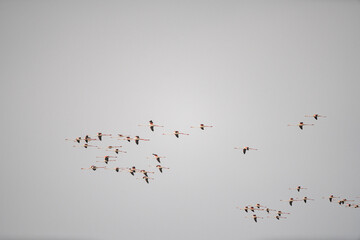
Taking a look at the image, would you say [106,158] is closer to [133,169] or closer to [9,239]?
[133,169]

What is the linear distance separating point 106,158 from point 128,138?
573 cm

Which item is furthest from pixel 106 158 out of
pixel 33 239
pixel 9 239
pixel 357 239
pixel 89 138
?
pixel 9 239

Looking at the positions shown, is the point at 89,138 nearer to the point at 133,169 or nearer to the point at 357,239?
the point at 133,169

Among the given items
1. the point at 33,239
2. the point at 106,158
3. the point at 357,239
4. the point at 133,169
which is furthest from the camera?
the point at 33,239

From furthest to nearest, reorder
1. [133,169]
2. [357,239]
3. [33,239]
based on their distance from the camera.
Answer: [33,239]
[357,239]
[133,169]

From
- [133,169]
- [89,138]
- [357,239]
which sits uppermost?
[89,138]

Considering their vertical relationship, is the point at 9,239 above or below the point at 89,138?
below

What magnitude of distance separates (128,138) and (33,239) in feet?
482

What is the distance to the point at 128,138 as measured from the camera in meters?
73.7

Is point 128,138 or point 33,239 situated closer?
point 128,138

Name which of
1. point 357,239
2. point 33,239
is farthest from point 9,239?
point 357,239

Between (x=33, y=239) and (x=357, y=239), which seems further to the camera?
(x=33, y=239)

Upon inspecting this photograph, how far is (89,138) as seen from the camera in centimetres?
7425

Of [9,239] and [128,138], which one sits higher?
[128,138]
